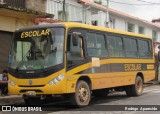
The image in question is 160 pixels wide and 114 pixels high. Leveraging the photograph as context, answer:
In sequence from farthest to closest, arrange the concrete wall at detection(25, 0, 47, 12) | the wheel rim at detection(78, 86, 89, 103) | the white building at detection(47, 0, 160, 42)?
the white building at detection(47, 0, 160, 42) < the concrete wall at detection(25, 0, 47, 12) < the wheel rim at detection(78, 86, 89, 103)

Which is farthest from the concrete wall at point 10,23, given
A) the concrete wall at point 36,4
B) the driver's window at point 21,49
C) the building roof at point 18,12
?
the driver's window at point 21,49

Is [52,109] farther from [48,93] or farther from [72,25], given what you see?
[72,25]

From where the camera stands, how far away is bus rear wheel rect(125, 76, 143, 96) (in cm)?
1708

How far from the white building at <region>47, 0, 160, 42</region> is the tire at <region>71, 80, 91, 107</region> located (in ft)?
22.4

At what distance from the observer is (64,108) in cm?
1292

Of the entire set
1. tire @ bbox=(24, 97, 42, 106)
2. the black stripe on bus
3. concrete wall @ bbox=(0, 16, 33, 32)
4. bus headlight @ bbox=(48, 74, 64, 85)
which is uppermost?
concrete wall @ bbox=(0, 16, 33, 32)

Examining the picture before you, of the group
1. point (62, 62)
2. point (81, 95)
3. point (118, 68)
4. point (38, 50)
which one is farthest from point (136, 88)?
point (38, 50)

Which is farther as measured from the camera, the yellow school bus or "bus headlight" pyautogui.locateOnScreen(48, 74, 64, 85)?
the yellow school bus

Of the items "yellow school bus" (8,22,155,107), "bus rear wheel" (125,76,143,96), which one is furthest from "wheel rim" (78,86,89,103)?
"bus rear wheel" (125,76,143,96)

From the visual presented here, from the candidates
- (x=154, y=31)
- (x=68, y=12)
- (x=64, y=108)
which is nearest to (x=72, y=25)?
(x=64, y=108)

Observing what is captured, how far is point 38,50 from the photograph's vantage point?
1259cm

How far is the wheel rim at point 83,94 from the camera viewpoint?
12.9 m

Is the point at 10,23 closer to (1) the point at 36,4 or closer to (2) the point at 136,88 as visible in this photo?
(1) the point at 36,4

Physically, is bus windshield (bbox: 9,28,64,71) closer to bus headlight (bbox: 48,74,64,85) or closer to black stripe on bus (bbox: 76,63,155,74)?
bus headlight (bbox: 48,74,64,85)
